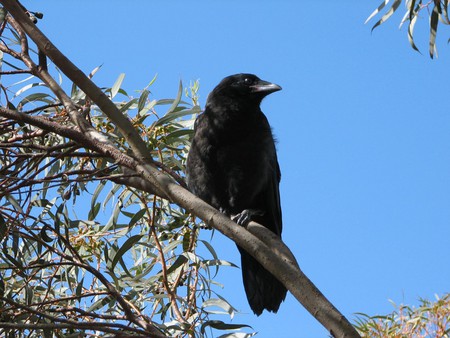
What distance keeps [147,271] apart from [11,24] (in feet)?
4.05

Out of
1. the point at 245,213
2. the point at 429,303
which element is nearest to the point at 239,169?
the point at 245,213

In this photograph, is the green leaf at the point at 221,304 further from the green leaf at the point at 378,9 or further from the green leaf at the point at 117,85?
the green leaf at the point at 378,9

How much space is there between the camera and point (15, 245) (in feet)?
9.89

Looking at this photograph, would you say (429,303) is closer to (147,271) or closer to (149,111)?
(147,271)

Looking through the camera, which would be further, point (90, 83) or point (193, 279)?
point (193, 279)

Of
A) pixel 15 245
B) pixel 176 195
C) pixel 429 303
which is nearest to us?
pixel 176 195

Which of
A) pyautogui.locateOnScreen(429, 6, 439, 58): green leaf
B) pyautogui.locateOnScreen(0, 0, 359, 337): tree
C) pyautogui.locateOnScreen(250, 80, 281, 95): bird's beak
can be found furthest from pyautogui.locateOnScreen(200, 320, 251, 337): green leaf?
pyautogui.locateOnScreen(429, 6, 439, 58): green leaf

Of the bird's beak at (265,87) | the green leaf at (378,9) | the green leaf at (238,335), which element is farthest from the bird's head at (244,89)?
the green leaf at (238,335)

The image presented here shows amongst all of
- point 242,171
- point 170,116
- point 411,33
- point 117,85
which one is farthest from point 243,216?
point 411,33

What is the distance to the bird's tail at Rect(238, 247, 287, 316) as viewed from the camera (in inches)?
138

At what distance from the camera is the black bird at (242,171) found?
362 cm

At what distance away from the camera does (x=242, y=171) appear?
146 inches

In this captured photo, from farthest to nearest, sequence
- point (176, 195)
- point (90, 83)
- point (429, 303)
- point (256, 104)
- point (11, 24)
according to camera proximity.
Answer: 1. point (256, 104)
2. point (429, 303)
3. point (11, 24)
4. point (90, 83)
5. point (176, 195)

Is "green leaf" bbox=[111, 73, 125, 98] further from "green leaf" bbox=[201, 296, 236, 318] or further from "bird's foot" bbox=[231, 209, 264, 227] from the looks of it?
"green leaf" bbox=[201, 296, 236, 318]
